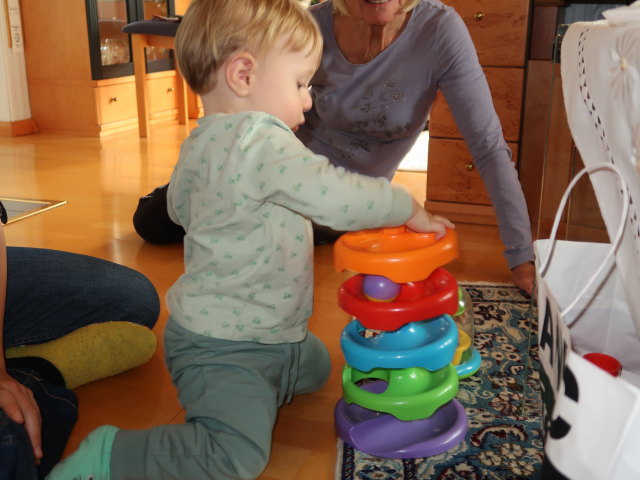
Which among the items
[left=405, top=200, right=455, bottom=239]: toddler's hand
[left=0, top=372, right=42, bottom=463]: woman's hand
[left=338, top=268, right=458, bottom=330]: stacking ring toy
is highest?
[left=405, top=200, right=455, bottom=239]: toddler's hand

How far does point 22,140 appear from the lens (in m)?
3.39

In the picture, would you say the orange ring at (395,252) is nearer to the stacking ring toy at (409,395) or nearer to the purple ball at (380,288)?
the purple ball at (380,288)

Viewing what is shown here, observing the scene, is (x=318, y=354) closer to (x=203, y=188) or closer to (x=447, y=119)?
(x=203, y=188)

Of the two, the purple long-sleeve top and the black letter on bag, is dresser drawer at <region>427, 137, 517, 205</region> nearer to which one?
→ the purple long-sleeve top

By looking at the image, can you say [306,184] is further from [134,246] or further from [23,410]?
[134,246]

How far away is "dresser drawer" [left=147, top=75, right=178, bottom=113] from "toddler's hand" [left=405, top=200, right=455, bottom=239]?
322 centimetres

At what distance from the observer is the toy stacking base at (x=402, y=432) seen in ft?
3.04

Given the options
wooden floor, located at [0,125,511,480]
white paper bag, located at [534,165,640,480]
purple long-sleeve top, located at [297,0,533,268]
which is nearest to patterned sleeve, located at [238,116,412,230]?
white paper bag, located at [534,165,640,480]

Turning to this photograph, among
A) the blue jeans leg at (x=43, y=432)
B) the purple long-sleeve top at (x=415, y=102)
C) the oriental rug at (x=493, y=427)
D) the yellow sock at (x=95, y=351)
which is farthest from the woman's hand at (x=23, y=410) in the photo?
the purple long-sleeve top at (x=415, y=102)

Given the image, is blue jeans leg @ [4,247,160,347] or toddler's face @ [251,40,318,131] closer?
toddler's face @ [251,40,318,131]

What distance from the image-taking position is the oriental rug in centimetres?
89

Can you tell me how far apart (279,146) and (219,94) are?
141 mm

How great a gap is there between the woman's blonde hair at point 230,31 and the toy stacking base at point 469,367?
55cm

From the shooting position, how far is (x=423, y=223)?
0.92 meters
